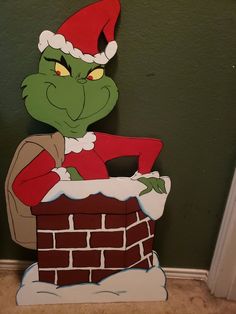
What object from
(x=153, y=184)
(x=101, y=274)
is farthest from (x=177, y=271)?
(x=153, y=184)

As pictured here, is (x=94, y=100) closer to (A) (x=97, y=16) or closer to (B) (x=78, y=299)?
(A) (x=97, y=16)

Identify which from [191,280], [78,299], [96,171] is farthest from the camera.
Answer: [191,280]

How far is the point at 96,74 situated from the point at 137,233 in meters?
0.53

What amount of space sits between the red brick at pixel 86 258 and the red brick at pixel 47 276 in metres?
0.08

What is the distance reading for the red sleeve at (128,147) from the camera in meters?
0.96

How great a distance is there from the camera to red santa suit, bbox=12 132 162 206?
0.96 m

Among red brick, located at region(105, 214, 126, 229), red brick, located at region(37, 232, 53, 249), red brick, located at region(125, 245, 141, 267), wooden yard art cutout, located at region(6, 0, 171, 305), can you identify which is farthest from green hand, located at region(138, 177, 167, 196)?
red brick, located at region(37, 232, 53, 249)

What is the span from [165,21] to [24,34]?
0.40 m

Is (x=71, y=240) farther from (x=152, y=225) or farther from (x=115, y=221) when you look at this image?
(x=152, y=225)

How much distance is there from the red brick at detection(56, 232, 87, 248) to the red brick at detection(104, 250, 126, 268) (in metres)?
0.09

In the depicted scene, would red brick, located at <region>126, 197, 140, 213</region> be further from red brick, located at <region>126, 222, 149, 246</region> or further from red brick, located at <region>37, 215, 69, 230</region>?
red brick, located at <region>37, 215, 69, 230</region>

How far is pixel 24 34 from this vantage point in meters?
0.90

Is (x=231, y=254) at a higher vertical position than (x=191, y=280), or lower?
higher

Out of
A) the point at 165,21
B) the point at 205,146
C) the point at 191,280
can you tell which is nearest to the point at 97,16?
the point at 165,21
